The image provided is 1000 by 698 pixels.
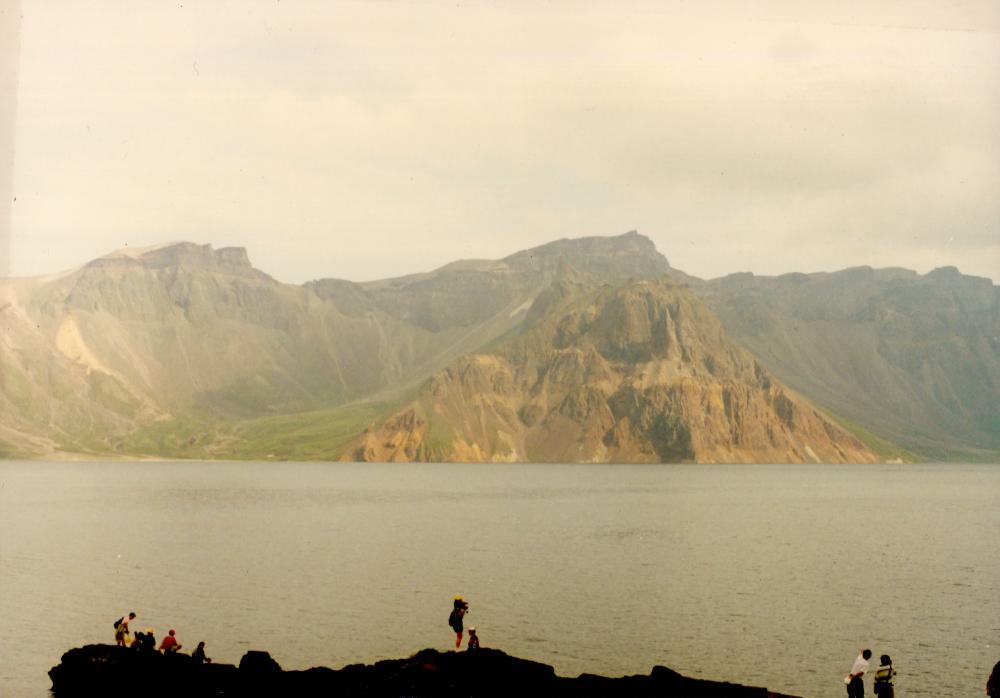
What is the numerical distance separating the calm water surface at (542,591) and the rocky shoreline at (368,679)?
15.0ft

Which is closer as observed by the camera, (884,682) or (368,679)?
(884,682)

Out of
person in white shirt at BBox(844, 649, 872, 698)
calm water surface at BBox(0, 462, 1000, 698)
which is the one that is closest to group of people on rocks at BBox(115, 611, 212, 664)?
calm water surface at BBox(0, 462, 1000, 698)

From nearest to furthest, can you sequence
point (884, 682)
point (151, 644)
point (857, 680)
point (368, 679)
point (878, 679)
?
point (884, 682) < point (878, 679) < point (857, 680) < point (368, 679) < point (151, 644)

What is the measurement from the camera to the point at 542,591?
2982 inches

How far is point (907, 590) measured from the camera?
78000mm

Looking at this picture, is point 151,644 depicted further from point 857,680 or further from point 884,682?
point 884,682

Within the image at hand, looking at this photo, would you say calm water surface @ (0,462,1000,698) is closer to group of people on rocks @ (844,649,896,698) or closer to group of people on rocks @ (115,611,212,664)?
group of people on rocks @ (115,611,212,664)

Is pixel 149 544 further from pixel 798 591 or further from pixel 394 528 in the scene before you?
pixel 798 591

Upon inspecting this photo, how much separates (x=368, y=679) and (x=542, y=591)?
1460 inches

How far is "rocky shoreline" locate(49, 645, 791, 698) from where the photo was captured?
38156 millimetres

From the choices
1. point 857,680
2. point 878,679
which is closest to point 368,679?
point 857,680

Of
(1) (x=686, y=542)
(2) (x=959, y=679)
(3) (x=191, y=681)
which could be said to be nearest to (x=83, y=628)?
(3) (x=191, y=681)

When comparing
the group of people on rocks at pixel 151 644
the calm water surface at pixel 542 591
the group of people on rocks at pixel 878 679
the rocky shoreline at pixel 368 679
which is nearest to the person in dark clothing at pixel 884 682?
the group of people on rocks at pixel 878 679

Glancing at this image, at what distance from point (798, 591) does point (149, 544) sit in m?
67.9
